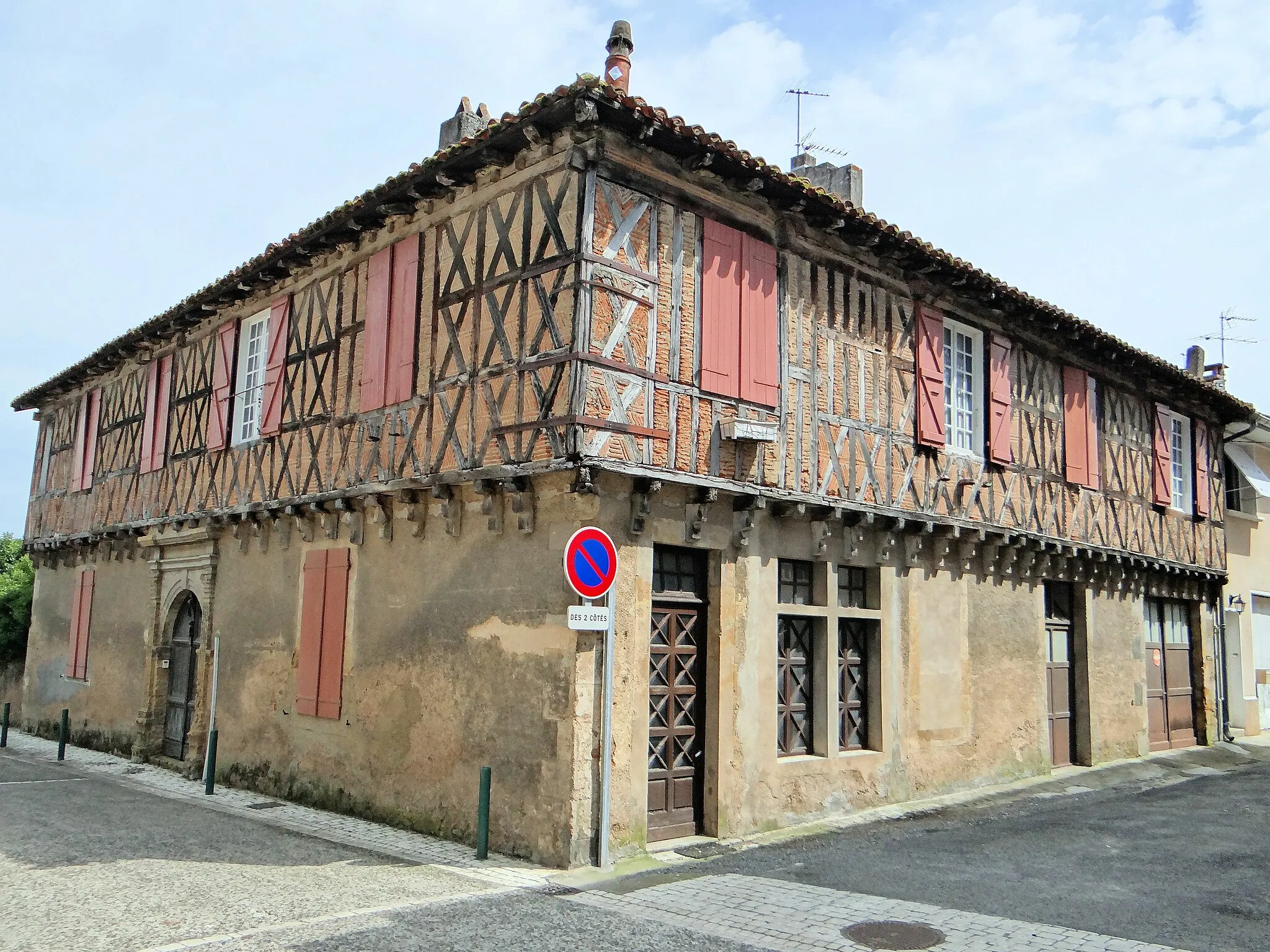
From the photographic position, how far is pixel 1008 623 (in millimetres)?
12938

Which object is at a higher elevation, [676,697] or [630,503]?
[630,503]

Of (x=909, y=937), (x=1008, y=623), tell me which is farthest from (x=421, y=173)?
(x=1008, y=623)

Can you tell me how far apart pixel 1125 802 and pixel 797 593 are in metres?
4.78

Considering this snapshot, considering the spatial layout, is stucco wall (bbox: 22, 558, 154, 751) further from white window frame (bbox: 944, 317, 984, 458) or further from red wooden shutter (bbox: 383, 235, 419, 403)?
white window frame (bbox: 944, 317, 984, 458)

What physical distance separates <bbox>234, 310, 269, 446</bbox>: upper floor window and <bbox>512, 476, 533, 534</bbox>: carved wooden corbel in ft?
19.9

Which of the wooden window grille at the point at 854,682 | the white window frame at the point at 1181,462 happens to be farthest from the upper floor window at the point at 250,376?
the white window frame at the point at 1181,462

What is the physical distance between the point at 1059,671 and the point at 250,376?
11.9 meters

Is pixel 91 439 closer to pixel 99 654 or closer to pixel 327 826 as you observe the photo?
pixel 99 654

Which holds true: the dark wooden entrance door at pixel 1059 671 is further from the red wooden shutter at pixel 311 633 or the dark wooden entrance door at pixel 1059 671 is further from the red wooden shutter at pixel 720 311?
the red wooden shutter at pixel 311 633

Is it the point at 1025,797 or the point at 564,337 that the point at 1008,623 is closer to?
the point at 1025,797

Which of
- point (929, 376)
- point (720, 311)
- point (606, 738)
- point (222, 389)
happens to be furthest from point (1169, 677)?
point (222, 389)

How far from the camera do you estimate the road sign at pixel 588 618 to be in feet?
25.0

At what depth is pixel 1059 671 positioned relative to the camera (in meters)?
14.0

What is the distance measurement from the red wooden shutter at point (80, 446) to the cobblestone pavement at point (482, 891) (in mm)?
8730
